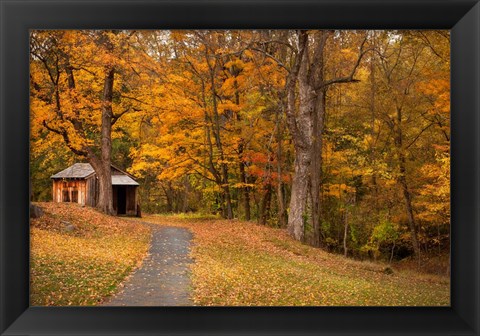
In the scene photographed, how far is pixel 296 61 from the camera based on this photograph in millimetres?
6348

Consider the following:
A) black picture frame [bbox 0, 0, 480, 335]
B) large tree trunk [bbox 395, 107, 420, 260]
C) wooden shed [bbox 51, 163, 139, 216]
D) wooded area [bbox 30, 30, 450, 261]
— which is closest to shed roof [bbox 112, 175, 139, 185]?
wooden shed [bbox 51, 163, 139, 216]

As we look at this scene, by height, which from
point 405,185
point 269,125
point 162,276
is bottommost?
point 162,276

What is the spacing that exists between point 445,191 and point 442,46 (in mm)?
1721

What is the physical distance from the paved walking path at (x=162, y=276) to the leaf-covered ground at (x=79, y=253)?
108 millimetres

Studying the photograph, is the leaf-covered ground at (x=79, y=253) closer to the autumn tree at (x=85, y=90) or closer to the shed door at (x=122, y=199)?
the shed door at (x=122, y=199)

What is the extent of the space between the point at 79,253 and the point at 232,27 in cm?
271

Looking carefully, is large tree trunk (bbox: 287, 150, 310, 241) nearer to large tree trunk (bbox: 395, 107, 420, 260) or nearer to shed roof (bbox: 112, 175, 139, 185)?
large tree trunk (bbox: 395, 107, 420, 260)

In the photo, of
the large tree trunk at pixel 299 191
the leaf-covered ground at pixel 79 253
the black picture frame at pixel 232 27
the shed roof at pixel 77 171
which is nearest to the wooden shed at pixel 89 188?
the shed roof at pixel 77 171

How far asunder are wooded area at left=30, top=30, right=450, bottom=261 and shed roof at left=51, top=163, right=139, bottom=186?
0.08 m

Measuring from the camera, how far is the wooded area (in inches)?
191

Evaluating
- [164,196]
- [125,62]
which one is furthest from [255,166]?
[125,62]

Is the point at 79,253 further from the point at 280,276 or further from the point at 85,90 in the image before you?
the point at 280,276

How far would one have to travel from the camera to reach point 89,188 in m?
4.89

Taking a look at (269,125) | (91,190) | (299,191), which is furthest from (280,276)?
(269,125)
